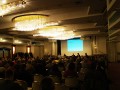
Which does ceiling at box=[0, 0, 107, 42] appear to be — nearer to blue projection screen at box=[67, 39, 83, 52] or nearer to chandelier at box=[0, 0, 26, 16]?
chandelier at box=[0, 0, 26, 16]

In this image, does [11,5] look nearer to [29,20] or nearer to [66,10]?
[29,20]

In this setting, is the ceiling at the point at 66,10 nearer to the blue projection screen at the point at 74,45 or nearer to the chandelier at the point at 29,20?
the chandelier at the point at 29,20

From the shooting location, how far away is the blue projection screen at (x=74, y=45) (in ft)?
79.5

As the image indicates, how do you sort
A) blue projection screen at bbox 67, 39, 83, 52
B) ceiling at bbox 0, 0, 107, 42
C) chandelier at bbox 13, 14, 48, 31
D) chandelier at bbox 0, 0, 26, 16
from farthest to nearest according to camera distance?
blue projection screen at bbox 67, 39, 83, 52
chandelier at bbox 13, 14, 48, 31
ceiling at bbox 0, 0, 107, 42
chandelier at bbox 0, 0, 26, 16

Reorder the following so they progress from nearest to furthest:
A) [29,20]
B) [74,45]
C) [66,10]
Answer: [66,10], [29,20], [74,45]

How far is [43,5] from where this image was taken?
8.36m

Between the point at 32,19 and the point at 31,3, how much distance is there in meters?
2.99

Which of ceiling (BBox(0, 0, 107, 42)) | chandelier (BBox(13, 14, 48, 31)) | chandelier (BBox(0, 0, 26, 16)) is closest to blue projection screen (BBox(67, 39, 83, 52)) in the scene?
ceiling (BBox(0, 0, 107, 42))

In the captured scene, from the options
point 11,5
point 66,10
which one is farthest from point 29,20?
point 11,5

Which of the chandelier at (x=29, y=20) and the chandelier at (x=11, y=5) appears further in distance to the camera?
the chandelier at (x=29, y=20)

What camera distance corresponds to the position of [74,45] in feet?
81.5

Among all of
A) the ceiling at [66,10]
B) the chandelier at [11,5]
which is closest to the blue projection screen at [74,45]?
the ceiling at [66,10]

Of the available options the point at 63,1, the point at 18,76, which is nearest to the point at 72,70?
the point at 18,76

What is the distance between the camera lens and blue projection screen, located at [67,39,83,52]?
954 inches
